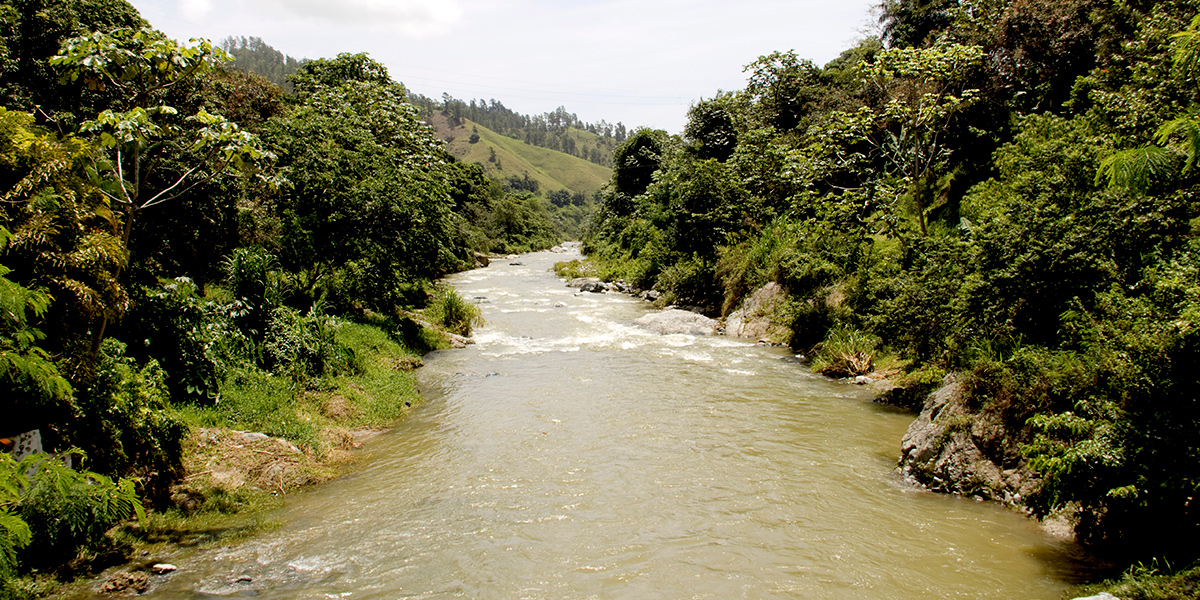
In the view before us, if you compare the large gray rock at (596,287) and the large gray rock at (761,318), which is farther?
the large gray rock at (596,287)

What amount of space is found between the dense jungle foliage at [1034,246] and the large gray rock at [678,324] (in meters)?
1.87

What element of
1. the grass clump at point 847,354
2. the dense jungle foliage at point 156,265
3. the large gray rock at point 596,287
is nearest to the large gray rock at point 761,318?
the grass clump at point 847,354

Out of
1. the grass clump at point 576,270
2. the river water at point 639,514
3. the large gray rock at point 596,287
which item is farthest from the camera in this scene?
the grass clump at point 576,270

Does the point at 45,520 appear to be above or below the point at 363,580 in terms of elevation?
above

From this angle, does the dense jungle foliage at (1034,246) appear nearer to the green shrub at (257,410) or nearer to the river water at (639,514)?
the river water at (639,514)

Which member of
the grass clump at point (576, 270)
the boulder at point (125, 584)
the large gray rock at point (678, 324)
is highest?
the grass clump at point (576, 270)

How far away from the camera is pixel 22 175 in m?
5.77

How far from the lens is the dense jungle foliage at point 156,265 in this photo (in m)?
5.66

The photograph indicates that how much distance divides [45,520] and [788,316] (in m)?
16.8

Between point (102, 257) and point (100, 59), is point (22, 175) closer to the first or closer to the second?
point (102, 257)

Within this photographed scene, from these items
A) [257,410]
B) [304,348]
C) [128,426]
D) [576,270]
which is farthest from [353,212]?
[576,270]

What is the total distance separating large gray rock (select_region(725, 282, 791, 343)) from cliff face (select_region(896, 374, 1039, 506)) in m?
9.98

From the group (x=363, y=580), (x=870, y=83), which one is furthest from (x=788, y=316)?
(x=363, y=580)

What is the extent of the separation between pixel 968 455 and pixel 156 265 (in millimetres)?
11955
